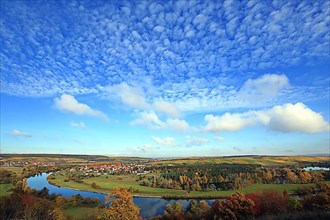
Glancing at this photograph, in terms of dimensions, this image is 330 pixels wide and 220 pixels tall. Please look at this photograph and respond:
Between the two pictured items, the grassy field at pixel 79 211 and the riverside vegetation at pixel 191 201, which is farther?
the grassy field at pixel 79 211

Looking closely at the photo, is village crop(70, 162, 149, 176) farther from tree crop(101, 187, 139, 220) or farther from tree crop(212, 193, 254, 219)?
tree crop(212, 193, 254, 219)


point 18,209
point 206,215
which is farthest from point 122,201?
point 18,209

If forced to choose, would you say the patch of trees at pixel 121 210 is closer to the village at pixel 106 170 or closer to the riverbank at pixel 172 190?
the riverbank at pixel 172 190

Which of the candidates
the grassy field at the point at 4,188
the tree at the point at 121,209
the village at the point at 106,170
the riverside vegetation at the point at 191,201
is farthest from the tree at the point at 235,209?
the village at the point at 106,170

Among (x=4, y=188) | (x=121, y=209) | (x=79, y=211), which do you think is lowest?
(x=79, y=211)

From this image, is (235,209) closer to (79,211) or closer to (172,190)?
(79,211)

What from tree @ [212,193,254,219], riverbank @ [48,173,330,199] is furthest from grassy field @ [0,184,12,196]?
tree @ [212,193,254,219]

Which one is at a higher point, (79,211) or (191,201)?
(191,201)

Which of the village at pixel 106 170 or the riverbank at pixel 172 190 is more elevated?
the village at pixel 106 170

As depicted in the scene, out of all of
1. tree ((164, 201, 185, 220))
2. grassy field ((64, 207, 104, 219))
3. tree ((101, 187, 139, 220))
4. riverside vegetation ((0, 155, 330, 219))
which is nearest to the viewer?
tree ((101, 187, 139, 220))

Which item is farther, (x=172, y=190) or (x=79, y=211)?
(x=172, y=190)

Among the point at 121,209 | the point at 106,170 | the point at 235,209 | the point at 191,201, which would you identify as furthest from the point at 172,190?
the point at 106,170

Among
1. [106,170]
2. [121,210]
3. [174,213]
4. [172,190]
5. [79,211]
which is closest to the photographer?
[121,210]

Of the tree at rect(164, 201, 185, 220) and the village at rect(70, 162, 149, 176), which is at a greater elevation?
the village at rect(70, 162, 149, 176)
